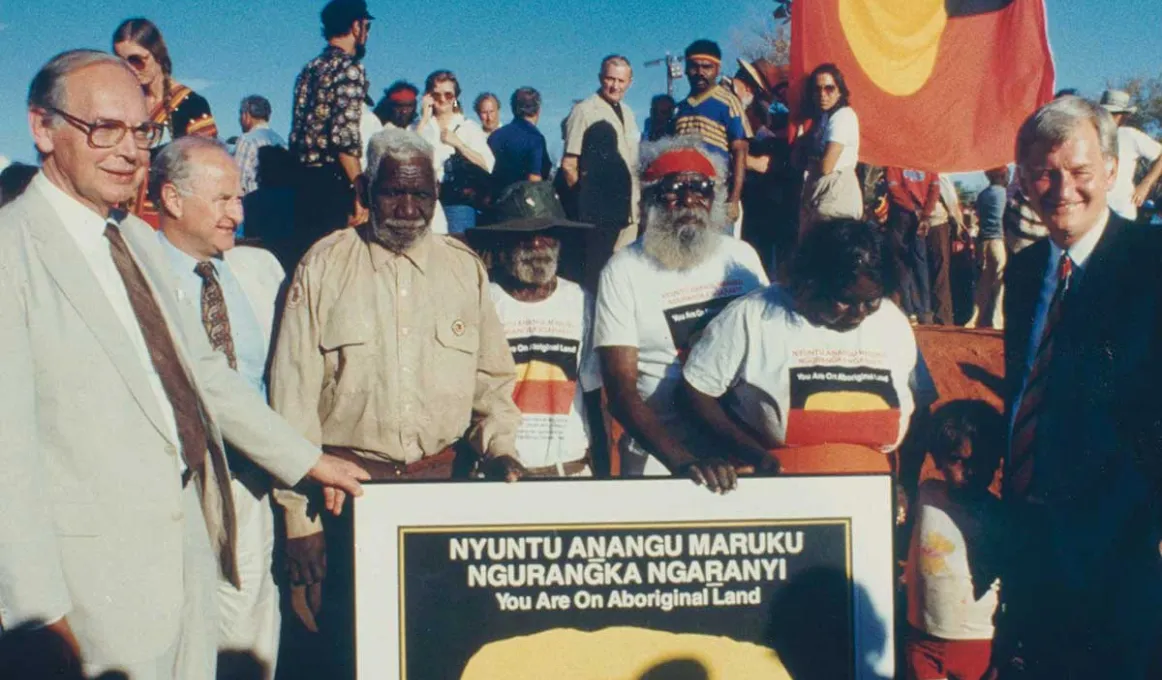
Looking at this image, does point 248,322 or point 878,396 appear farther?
point 248,322

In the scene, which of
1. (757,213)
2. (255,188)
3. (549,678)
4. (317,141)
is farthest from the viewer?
(757,213)

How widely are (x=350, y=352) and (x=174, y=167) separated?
0.98 meters

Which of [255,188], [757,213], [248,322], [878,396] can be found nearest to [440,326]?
[248,322]

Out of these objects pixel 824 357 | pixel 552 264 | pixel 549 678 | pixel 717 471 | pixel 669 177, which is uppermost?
pixel 669 177

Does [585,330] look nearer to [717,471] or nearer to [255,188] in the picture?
[717,471]

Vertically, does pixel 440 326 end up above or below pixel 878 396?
above

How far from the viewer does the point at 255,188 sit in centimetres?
657

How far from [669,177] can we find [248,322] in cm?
192

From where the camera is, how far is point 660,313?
430 centimetres

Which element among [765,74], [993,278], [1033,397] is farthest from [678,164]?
[993,278]

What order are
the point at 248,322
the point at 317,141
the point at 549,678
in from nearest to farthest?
the point at 549,678, the point at 248,322, the point at 317,141

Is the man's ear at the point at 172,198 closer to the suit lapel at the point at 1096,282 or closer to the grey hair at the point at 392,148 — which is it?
the grey hair at the point at 392,148

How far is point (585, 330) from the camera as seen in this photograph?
15.0 ft

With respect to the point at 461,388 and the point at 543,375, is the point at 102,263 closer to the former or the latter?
the point at 461,388
